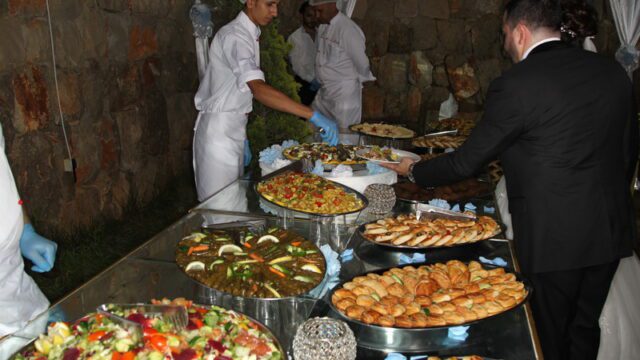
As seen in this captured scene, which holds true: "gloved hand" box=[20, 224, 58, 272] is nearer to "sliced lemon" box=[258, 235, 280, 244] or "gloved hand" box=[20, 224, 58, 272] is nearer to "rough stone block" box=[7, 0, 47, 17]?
"sliced lemon" box=[258, 235, 280, 244]

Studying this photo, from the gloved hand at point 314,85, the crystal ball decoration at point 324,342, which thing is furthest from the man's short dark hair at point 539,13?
the gloved hand at point 314,85

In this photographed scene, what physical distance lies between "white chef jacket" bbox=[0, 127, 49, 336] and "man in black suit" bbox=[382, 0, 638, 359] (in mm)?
1309

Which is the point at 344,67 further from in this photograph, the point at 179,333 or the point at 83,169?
the point at 179,333

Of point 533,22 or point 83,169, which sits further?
point 83,169

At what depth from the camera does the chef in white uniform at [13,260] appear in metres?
1.40

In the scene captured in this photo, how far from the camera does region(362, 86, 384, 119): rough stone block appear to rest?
7129 mm

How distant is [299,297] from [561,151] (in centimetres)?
95

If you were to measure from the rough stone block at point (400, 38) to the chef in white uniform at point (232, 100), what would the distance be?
4.16m

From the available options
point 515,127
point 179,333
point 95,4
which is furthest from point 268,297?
point 95,4

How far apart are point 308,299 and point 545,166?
90cm

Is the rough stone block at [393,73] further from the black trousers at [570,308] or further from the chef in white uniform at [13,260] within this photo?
the chef in white uniform at [13,260]

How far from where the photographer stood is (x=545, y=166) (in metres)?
1.75

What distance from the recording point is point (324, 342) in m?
1.01

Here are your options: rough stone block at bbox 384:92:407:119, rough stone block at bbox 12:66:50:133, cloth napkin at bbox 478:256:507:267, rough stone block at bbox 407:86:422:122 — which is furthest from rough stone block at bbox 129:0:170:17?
rough stone block at bbox 407:86:422:122
